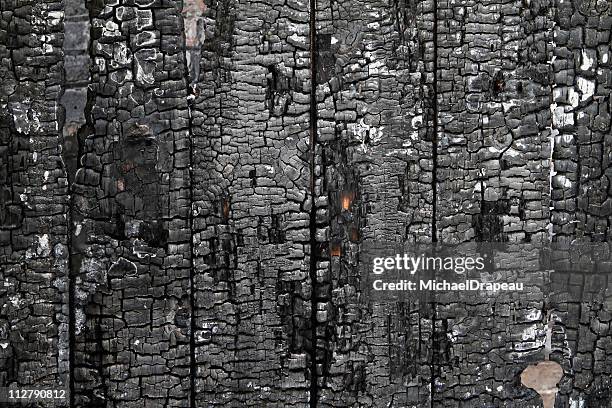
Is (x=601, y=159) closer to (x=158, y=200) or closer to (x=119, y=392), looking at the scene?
→ (x=158, y=200)

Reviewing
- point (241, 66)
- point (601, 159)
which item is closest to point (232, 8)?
point (241, 66)

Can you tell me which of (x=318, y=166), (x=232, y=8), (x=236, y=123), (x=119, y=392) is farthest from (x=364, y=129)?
(x=119, y=392)

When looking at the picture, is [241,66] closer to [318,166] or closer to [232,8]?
[232,8]

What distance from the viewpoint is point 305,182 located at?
6.65ft

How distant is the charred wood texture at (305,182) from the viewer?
2018 mm

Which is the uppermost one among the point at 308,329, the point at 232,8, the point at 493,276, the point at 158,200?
the point at 232,8

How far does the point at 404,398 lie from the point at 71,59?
122cm

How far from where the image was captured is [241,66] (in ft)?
6.66

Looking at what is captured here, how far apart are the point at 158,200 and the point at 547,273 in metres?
1.01

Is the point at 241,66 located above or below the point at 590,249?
above

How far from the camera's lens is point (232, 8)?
A: 2.03 metres

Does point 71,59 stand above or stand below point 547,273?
above

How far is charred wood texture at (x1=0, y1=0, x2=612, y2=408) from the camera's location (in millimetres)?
2018

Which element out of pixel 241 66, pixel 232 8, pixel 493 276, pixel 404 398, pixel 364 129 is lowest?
pixel 404 398
